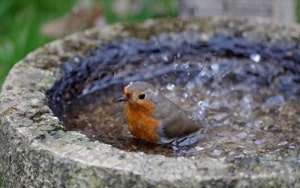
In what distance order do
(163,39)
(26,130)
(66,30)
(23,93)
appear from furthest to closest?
(66,30) < (163,39) < (23,93) < (26,130)

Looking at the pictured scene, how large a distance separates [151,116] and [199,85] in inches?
33.4

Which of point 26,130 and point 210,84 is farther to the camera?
point 210,84

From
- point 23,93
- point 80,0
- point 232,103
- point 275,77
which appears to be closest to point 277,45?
point 275,77

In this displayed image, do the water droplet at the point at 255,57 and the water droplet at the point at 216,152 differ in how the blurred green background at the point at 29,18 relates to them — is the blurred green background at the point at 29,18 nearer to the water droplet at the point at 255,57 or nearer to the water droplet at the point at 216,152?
the water droplet at the point at 255,57

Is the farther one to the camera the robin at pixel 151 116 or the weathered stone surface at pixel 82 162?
the robin at pixel 151 116

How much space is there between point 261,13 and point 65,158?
9.49 ft

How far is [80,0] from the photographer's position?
6.57 m

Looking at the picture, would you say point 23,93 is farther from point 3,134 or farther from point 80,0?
point 80,0

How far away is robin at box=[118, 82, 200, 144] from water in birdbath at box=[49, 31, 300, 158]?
2.0 inches

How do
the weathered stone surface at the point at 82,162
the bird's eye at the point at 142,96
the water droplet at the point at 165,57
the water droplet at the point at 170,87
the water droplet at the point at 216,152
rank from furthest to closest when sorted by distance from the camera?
the water droplet at the point at 165,57, the water droplet at the point at 170,87, the bird's eye at the point at 142,96, the water droplet at the point at 216,152, the weathered stone surface at the point at 82,162

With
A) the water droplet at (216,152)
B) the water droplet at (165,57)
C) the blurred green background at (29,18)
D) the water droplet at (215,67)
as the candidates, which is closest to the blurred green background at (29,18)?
the blurred green background at (29,18)

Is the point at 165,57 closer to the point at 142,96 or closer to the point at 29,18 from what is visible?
the point at 142,96

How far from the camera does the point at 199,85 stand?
4344 millimetres

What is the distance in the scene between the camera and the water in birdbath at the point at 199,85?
373 centimetres
